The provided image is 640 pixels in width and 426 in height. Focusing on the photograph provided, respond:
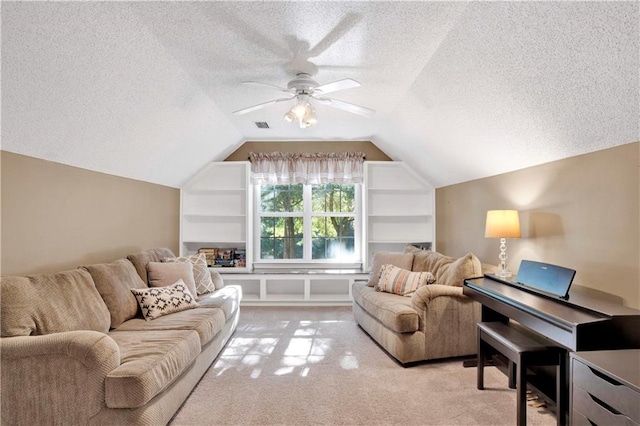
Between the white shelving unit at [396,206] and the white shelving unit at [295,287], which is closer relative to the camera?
the white shelving unit at [295,287]

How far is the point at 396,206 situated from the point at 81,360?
174 inches

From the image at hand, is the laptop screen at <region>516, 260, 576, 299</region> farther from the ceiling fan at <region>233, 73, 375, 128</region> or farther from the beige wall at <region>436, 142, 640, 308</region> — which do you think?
the ceiling fan at <region>233, 73, 375, 128</region>

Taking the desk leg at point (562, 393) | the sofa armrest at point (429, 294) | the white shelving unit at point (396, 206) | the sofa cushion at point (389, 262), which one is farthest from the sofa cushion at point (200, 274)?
the desk leg at point (562, 393)

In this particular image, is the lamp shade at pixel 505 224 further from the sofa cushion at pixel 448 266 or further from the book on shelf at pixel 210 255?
the book on shelf at pixel 210 255

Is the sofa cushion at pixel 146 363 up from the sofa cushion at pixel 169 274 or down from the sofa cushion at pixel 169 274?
down

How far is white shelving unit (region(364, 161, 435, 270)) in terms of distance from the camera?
5.31m

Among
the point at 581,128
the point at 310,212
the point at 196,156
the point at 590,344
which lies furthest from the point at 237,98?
the point at 590,344

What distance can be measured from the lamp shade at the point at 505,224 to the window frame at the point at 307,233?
2545mm

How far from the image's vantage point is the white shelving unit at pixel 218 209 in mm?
5223

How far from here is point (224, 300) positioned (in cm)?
344

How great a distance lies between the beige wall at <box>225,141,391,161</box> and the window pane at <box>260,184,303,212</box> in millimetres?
580

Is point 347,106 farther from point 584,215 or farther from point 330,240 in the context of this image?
point 330,240

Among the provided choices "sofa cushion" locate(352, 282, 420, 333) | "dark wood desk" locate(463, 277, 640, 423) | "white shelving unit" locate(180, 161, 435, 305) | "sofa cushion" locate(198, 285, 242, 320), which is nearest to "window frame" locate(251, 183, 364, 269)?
"white shelving unit" locate(180, 161, 435, 305)

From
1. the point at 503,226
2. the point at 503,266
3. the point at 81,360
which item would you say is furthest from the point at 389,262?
the point at 81,360
